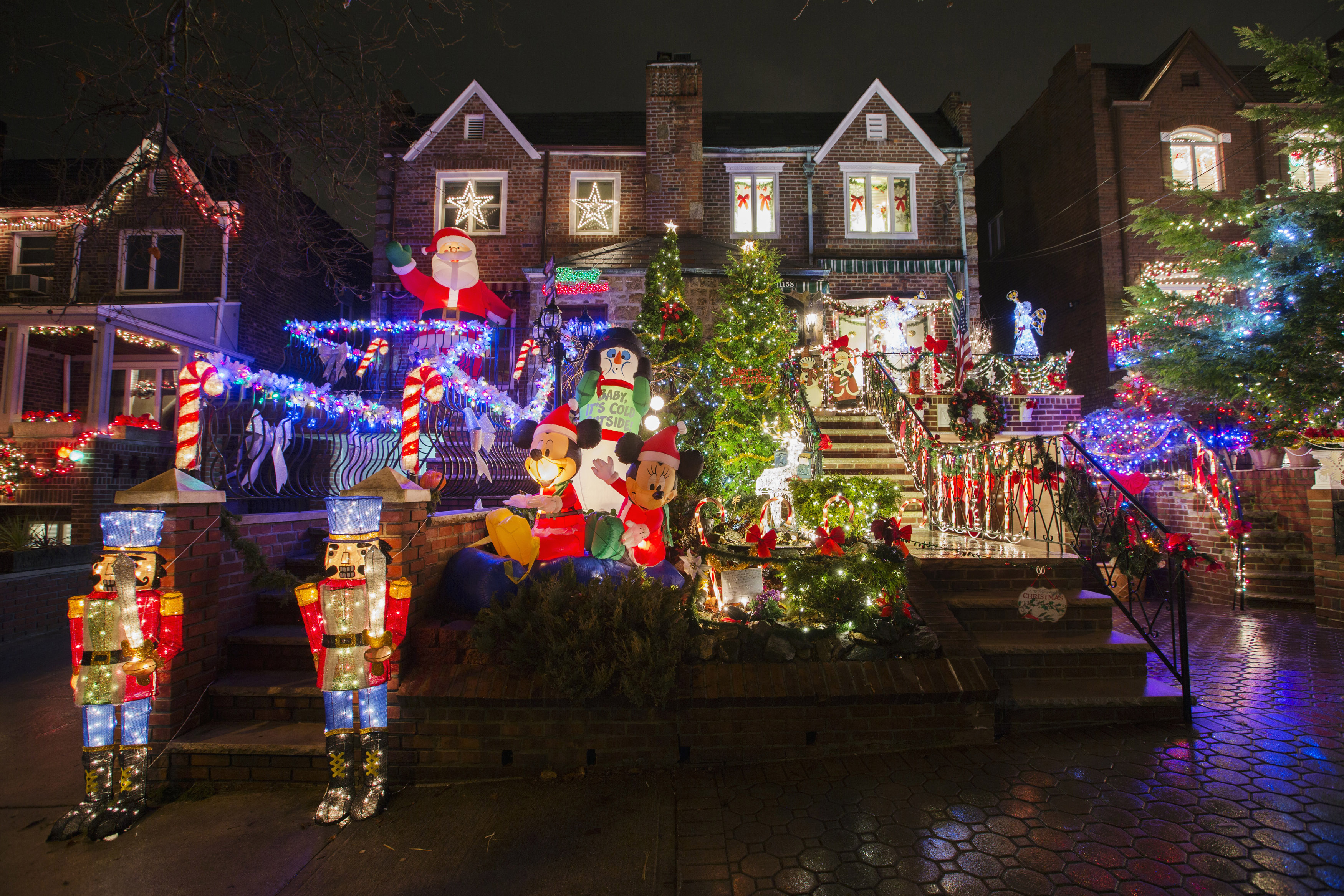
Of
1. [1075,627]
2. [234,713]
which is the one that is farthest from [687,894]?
[1075,627]

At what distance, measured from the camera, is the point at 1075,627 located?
204 inches

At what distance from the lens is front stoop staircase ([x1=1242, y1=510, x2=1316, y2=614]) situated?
8391 mm

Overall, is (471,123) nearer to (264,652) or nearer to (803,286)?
(803,286)

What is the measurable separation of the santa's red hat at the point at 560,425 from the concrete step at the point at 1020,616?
3494 millimetres

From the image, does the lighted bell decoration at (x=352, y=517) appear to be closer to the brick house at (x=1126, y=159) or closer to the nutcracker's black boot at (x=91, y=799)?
the nutcracker's black boot at (x=91, y=799)

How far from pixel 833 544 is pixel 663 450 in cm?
161

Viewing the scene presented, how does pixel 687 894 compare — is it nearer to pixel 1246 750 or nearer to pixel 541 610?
pixel 541 610

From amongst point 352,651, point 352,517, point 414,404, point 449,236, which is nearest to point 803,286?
point 449,236

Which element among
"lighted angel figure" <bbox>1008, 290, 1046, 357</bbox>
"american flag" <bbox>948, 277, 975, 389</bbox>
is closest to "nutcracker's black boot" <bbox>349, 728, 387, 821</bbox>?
"american flag" <bbox>948, 277, 975, 389</bbox>

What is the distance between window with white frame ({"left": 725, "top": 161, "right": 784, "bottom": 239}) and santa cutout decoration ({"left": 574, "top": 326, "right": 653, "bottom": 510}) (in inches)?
446

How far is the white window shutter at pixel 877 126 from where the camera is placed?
633 inches

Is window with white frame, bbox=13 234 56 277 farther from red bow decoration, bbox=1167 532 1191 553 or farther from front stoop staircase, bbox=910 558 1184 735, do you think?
red bow decoration, bbox=1167 532 1191 553

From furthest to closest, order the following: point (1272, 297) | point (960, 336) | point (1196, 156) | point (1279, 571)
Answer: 1. point (1196, 156)
2. point (960, 336)
3. point (1279, 571)
4. point (1272, 297)

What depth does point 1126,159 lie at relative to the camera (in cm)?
1619
